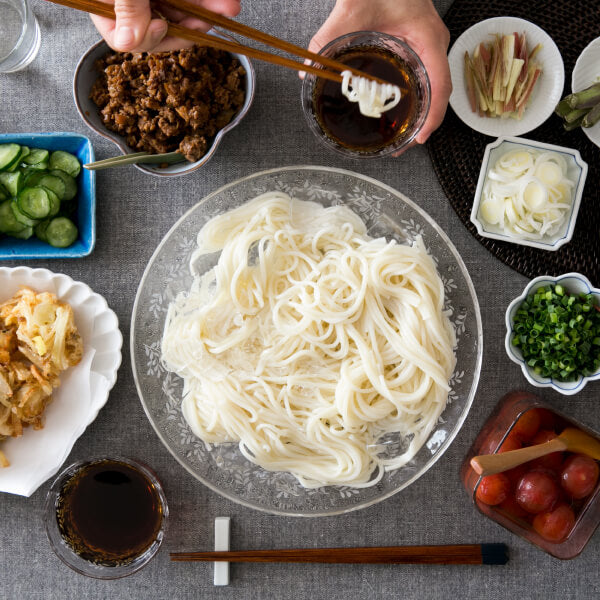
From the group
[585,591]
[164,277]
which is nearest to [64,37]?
[164,277]

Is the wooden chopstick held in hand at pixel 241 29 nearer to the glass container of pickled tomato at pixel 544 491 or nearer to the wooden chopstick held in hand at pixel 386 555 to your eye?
the glass container of pickled tomato at pixel 544 491

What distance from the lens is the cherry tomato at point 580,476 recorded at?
→ 93.3 inches

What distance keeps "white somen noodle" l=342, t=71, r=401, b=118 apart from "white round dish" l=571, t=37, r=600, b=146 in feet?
2.78

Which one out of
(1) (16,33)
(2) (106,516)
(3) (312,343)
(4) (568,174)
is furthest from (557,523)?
(1) (16,33)

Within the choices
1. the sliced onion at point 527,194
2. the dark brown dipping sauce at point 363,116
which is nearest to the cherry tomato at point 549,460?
the sliced onion at point 527,194

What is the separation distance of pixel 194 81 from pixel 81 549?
2.07 m

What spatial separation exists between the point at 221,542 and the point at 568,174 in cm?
224

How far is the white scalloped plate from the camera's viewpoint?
2525 mm

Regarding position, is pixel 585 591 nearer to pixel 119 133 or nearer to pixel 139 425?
pixel 139 425

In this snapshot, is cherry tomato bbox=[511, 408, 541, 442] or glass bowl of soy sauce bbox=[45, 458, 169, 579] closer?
cherry tomato bbox=[511, 408, 541, 442]

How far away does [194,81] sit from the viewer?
2326 millimetres

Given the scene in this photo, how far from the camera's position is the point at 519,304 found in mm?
2475

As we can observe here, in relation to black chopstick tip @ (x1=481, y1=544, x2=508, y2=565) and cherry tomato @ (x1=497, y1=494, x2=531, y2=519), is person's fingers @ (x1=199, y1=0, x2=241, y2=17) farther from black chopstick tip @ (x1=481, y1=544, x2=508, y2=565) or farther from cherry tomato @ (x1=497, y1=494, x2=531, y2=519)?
black chopstick tip @ (x1=481, y1=544, x2=508, y2=565)

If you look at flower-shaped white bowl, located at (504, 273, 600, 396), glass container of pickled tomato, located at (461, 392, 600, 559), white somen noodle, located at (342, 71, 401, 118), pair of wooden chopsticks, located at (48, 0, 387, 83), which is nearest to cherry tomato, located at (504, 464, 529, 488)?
glass container of pickled tomato, located at (461, 392, 600, 559)
